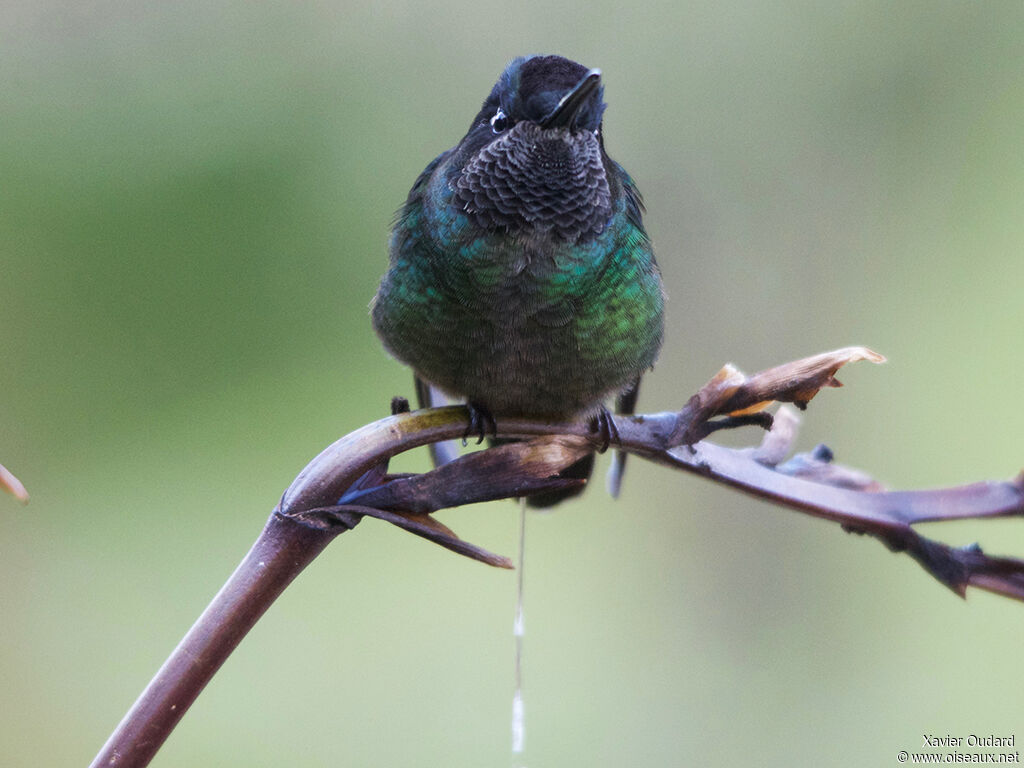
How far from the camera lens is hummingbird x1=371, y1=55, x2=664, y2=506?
1.28 meters

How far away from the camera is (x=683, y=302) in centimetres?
253

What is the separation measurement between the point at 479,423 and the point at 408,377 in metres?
1.39

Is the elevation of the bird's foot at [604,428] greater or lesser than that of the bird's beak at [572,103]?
lesser

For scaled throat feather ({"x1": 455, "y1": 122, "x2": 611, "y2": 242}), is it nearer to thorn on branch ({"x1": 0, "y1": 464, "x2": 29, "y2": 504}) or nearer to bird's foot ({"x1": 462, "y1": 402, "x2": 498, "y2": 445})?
bird's foot ({"x1": 462, "y1": 402, "x2": 498, "y2": 445})

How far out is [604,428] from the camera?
3.72ft

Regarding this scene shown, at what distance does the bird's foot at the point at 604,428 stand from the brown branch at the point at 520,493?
11 mm

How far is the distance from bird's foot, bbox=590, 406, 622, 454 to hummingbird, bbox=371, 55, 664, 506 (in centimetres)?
3

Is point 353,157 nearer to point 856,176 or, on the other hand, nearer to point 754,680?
point 856,176

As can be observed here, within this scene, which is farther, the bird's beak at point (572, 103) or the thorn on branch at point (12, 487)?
the bird's beak at point (572, 103)

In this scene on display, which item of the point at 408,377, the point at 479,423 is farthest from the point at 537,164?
the point at 408,377

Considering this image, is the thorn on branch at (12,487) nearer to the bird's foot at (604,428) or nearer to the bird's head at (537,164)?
the bird's foot at (604,428)

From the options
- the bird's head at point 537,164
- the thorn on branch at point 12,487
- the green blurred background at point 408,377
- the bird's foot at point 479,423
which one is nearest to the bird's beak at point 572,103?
the bird's head at point 537,164

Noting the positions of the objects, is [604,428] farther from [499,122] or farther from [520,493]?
[499,122]

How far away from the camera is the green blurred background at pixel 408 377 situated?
7.73ft
